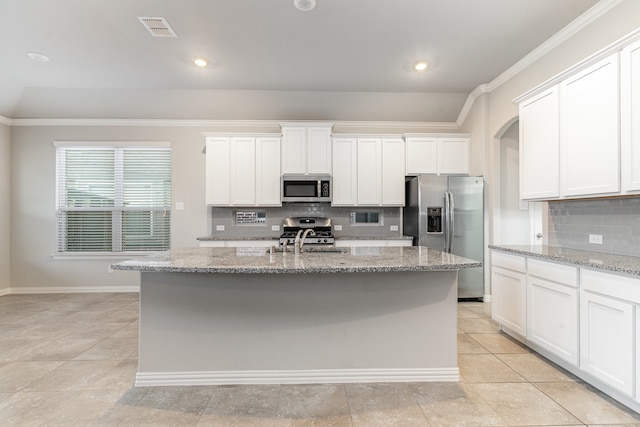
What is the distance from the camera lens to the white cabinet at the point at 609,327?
187 cm

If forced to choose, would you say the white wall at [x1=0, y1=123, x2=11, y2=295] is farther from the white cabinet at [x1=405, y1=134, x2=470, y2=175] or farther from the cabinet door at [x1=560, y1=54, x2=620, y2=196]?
the cabinet door at [x1=560, y1=54, x2=620, y2=196]

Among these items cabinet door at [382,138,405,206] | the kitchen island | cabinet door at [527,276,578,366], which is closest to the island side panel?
the kitchen island

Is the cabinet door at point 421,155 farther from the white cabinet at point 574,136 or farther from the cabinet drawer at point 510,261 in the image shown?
the cabinet drawer at point 510,261

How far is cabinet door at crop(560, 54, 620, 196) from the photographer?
7.23 feet

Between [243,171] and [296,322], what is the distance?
291cm

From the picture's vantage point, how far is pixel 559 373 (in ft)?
7.88

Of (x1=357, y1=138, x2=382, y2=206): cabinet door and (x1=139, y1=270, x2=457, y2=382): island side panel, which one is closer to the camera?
(x1=139, y1=270, x2=457, y2=382): island side panel

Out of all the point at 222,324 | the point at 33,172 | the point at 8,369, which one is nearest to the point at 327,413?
the point at 222,324

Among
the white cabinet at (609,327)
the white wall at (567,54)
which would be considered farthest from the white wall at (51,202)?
the white cabinet at (609,327)

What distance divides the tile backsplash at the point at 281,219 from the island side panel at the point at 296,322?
2774 mm

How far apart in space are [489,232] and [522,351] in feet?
6.22

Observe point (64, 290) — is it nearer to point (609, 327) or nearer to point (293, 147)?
point (293, 147)

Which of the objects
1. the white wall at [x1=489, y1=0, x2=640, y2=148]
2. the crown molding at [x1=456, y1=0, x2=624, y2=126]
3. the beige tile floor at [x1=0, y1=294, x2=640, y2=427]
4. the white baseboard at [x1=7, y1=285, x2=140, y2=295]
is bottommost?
the beige tile floor at [x1=0, y1=294, x2=640, y2=427]

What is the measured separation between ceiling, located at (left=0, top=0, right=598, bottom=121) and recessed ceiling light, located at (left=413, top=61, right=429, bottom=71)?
0.08 m
